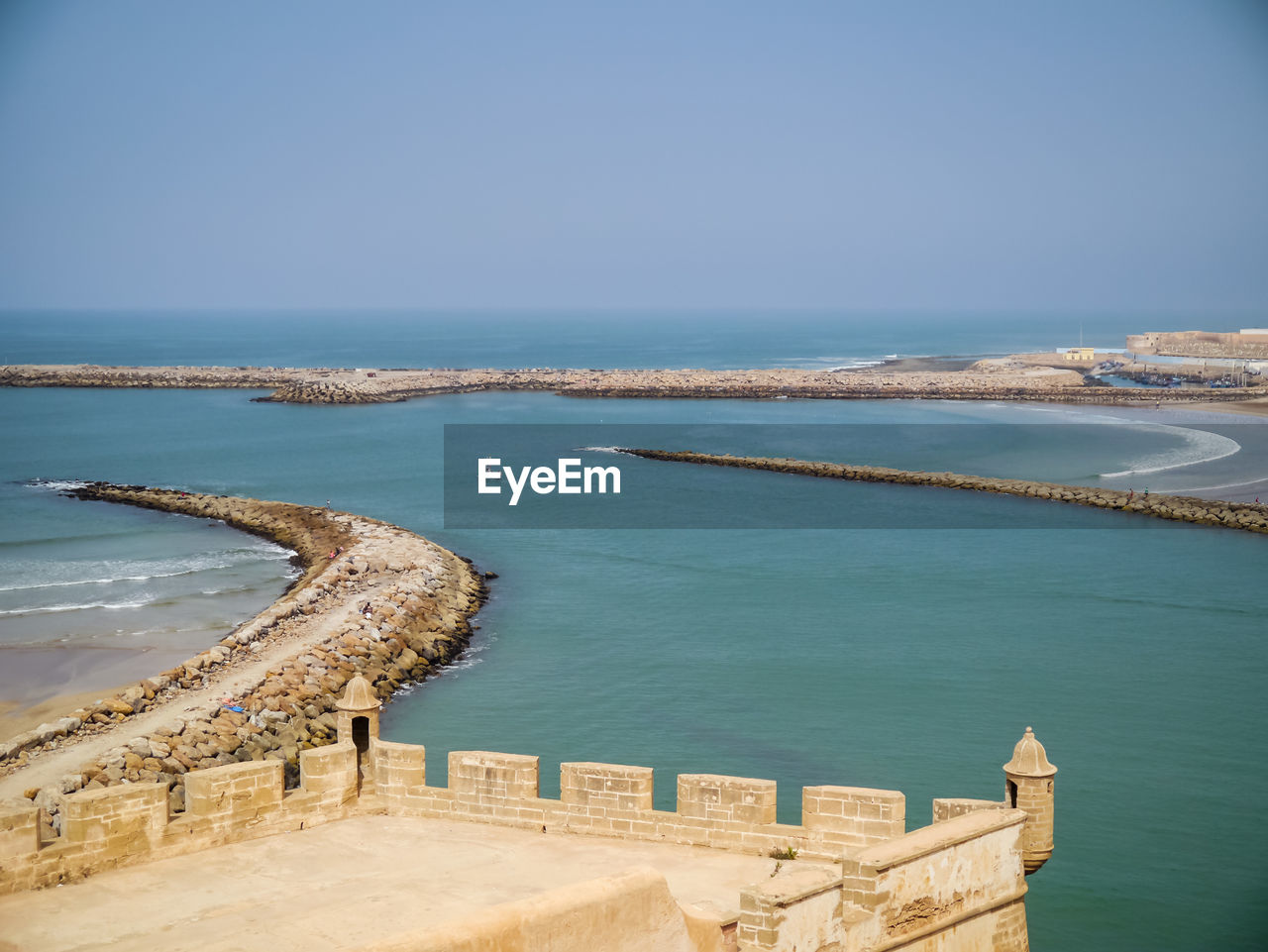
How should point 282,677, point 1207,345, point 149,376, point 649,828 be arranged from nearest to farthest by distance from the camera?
point 649,828 < point 282,677 < point 149,376 < point 1207,345

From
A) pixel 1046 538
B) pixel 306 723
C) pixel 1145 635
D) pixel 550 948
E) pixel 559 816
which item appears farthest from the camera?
pixel 1046 538

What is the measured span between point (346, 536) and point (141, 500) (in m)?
12.9

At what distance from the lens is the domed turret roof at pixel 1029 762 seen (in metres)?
9.51

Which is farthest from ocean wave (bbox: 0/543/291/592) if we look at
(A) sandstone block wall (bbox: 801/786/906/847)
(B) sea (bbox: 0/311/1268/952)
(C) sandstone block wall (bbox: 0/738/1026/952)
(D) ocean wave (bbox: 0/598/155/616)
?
(A) sandstone block wall (bbox: 801/786/906/847)

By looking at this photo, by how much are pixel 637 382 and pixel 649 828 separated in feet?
287

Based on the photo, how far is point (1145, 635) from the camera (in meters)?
27.6

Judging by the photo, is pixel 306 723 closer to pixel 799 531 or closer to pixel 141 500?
pixel 799 531

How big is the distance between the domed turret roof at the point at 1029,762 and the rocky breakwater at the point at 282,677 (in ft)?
25.2

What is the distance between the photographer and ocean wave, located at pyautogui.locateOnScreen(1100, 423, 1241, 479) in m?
52.4

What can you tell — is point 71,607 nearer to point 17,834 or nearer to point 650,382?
point 17,834

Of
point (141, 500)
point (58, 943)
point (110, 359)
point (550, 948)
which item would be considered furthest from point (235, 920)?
point (110, 359)

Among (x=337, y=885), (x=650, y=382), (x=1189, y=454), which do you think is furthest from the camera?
(x=650, y=382)

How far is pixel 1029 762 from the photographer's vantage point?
376 inches

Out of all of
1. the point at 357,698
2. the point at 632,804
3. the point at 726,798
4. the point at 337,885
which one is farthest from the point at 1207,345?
the point at 337,885
